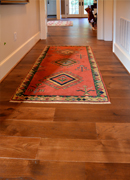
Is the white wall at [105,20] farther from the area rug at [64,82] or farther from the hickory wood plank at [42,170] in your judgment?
the hickory wood plank at [42,170]

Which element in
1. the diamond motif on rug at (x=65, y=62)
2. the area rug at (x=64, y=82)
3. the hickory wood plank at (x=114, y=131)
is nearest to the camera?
the hickory wood plank at (x=114, y=131)

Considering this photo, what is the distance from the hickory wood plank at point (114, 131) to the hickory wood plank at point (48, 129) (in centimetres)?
4

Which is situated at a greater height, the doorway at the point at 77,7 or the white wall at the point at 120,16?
the doorway at the point at 77,7

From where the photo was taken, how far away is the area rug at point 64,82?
1.98 m

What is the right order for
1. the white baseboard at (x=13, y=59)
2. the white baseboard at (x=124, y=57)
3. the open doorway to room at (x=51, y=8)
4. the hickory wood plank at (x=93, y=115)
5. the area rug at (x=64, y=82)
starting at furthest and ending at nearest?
the open doorway to room at (x=51, y=8) < the white baseboard at (x=124, y=57) < the white baseboard at (x=13, y=59) < the area rug at (x=64, y=82) < the hickory wood plank at (x=93, y=115)

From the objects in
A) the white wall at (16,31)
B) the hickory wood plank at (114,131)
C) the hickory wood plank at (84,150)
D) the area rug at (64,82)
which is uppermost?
the white wall at (16,31)

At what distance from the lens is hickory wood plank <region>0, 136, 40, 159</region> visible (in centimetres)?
125

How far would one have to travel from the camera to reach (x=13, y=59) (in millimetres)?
2881

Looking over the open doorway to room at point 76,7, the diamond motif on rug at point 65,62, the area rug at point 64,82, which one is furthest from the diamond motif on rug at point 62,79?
the open doorway to room at point 76,7

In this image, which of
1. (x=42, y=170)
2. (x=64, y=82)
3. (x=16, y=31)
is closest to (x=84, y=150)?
(x=42, y=170)

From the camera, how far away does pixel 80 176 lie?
108 cm

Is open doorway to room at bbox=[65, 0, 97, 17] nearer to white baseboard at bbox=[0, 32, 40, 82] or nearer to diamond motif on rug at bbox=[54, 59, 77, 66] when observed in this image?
white baseboard at bbox=[0, 32, 40, 82]

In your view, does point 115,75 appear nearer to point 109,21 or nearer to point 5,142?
point 5,142

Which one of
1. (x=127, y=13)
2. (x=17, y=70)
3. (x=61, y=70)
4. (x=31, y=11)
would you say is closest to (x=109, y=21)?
(x=31, y=11)
